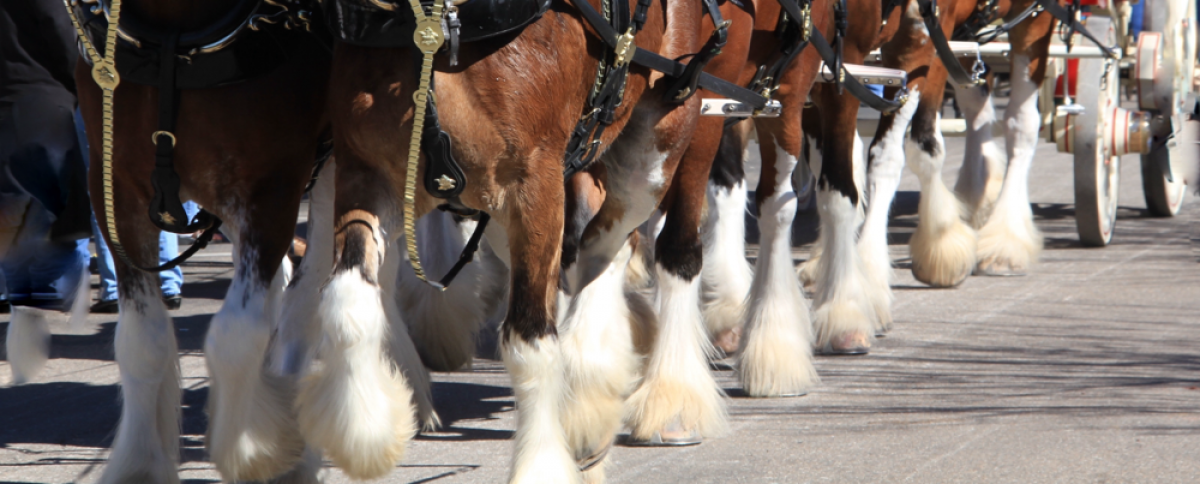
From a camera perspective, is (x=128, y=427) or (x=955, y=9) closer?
(x=128, y=427)

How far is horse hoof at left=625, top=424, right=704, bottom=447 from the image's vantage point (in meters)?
3.93

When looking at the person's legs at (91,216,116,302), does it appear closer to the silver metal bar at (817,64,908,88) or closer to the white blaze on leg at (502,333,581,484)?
the silver metal bar at (817,64,908,88)

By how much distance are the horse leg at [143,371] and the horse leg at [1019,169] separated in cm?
527

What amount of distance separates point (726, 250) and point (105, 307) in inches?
132

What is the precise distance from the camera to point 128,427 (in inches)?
117

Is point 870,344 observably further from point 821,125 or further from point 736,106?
point 736,106

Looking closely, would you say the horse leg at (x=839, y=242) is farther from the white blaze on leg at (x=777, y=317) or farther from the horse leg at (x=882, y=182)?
the horse leg at (x=882, y=182)

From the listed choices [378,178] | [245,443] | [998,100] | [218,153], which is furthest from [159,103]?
[998,100]

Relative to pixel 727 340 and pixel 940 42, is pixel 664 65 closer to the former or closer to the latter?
pixel 727 340

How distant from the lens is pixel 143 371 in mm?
2938

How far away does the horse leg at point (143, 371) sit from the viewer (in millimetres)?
2920

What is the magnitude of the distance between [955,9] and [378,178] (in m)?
4.40

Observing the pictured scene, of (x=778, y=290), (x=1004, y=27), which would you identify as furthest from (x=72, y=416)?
(x=1004, y=27)

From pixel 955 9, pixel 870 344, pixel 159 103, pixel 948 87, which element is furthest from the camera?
pixel 948 87
